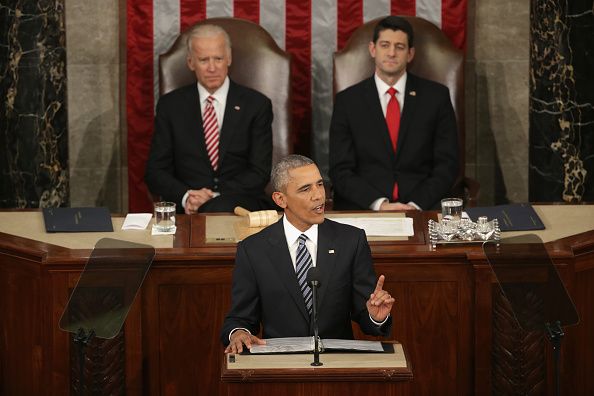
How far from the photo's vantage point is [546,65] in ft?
23.8

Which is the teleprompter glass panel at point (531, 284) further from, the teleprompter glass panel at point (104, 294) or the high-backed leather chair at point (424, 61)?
the high-backed leather chair at point (424, 61)

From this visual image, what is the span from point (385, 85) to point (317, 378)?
11.2 ft

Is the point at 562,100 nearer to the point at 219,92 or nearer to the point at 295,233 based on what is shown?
the point at 219,92

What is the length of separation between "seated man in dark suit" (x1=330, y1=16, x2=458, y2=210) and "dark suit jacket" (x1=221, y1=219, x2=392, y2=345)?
2.42 metres

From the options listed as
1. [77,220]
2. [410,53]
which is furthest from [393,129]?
[77,220]

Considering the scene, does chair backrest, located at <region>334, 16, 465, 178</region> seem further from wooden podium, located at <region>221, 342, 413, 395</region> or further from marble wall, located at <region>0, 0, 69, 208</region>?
wooden podium, located at <region>221, 342, 413, 395</region>

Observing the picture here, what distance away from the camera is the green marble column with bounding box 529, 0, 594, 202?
23.3ft

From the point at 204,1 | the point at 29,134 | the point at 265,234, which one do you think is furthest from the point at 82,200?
the point at 265,234

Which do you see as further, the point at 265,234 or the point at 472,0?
the point at 472,0

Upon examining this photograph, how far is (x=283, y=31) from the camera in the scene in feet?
25.5

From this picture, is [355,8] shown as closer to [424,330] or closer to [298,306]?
[424,330]

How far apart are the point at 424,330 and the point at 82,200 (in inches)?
137

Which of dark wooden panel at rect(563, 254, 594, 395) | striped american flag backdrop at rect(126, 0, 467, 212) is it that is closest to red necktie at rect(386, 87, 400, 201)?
striped american flag backdrop at rect(126, 0, 467, 212)

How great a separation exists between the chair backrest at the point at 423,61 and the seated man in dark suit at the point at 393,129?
0.24 m
